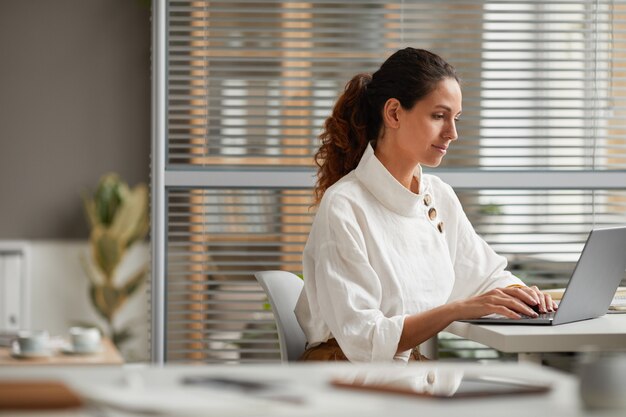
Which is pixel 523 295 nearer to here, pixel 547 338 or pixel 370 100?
pixel 547 338

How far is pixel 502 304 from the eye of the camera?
2264 mm

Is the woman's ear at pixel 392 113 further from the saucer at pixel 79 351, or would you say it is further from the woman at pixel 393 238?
the saucer at pixel 79 351

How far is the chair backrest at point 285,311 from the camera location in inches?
97.0

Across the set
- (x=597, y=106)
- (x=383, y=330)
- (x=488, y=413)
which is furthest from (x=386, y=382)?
(x=597, y=106)

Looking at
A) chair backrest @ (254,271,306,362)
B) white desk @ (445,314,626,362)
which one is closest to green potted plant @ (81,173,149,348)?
chair backrest @ (254,271,306,362)

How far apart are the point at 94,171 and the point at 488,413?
18.0 ft

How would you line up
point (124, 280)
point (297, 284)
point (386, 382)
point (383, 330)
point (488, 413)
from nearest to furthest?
point (488, 413) < point (386, 382) < point (383, 330) < point (297, 284) < point (124, 280)

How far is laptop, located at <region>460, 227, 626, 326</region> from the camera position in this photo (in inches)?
86.4

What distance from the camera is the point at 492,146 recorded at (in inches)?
139

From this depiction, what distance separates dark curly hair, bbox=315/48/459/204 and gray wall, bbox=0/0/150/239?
12.3 ft

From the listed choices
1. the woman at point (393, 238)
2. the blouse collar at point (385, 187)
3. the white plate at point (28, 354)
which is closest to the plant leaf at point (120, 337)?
the white plate at point (28, 354)

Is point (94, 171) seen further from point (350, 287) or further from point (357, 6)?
point (350, 287)

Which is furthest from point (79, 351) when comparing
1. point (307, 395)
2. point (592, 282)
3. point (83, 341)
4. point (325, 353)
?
point (307, 395)

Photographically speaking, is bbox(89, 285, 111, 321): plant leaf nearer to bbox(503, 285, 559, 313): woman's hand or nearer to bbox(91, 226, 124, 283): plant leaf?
bbox(91, 226, 124, 283): plant leaf
